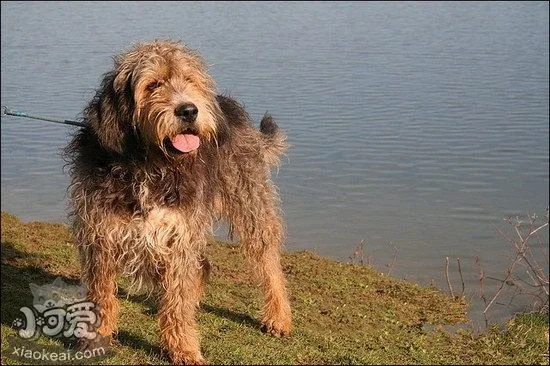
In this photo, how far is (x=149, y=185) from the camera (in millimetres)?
5539

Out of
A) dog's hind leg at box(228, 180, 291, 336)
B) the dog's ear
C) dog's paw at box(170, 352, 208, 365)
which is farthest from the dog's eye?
dog's paw at box(170, 352, 208, 365)

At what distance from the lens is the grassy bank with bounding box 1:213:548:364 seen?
→ 6426 mm

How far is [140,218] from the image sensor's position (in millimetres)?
5531

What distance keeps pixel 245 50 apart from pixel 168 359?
18791 millimetres

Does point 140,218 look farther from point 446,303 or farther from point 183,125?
point 446,303

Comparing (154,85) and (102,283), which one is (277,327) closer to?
(102,283)

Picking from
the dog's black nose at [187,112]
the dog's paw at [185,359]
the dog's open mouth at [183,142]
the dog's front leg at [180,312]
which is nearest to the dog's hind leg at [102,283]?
the dog's front leg at [180,312]

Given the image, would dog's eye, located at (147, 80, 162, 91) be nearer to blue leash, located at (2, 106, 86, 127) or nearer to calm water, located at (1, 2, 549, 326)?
blue leash, located at (2, 106, 86, 127)

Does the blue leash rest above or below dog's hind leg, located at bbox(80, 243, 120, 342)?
above

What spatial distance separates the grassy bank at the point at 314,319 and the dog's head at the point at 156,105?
1717 millimetres

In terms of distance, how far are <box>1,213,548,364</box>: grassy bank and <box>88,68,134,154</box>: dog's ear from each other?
1.67 meters

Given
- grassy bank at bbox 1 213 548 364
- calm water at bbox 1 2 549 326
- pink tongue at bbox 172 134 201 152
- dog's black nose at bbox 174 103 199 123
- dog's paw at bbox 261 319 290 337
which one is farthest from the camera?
calm water at bbox 1 2 549 326

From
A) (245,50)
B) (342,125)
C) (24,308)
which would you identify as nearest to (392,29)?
(245,50)

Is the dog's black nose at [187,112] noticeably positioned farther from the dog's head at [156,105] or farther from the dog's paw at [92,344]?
the dog's paw at [92,344]
